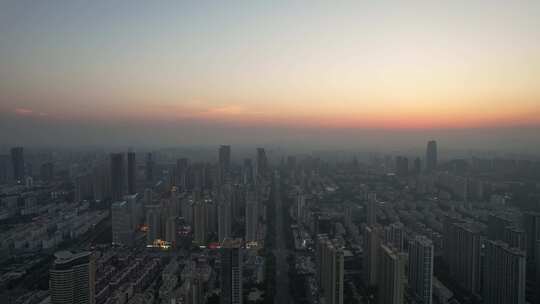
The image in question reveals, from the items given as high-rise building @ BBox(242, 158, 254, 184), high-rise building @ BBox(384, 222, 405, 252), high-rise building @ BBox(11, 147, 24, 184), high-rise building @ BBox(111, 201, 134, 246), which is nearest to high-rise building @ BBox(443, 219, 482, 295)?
high-rise building @ BBox(384, 222, 405, 252)

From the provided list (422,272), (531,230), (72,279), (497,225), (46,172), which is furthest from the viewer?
(46,172)

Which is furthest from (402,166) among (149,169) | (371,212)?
(149,169)

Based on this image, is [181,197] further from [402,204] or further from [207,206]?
[402,204]

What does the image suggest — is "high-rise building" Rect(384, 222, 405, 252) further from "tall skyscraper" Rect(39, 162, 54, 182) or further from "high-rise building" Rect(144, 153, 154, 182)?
"high-rise building" Rect(144, 153, 154, 182)

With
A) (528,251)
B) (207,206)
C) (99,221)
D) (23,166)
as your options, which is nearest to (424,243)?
(528,251)

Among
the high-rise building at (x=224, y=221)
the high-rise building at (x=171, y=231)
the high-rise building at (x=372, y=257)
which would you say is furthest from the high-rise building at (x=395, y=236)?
the high-rise building at (x=171, y=231)

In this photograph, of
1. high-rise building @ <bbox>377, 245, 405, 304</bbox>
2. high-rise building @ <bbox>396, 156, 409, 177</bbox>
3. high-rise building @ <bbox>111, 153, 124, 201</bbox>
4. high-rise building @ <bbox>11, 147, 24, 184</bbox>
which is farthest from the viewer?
high-rise building @ <bbox>396, 156, 409, 177</bbox>

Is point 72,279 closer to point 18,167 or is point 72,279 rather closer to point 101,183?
point 18,167
